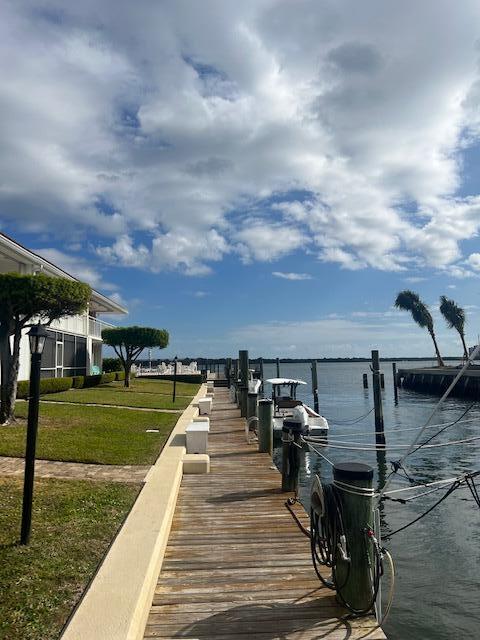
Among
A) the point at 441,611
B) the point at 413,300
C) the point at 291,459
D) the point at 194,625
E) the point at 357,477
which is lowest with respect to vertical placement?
the point at 441,611

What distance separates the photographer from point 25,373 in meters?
23.0

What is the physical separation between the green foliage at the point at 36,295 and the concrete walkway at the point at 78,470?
4727 millimetres

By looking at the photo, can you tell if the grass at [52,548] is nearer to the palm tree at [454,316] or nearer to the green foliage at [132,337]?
the green foliage at [132,337]

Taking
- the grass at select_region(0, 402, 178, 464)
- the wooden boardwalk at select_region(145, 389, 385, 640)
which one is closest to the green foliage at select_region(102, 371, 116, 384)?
the grass at select_region(0, 402, 178, 464)

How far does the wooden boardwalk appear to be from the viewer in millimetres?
4262

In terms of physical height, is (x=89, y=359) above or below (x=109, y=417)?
above

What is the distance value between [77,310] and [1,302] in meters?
2.20

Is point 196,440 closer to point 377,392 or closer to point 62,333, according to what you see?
point 377,392

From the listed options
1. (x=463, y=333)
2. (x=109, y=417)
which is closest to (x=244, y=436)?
(x=109, y=417)

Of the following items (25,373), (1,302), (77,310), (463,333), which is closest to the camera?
(1,302)

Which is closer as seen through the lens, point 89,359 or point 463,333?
point 89,359

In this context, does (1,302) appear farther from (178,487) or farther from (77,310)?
(178,487)

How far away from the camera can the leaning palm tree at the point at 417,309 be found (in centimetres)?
7656

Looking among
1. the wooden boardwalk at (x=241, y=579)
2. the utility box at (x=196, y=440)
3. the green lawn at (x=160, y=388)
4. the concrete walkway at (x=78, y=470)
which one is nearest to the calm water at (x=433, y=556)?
the wooden boardwalk at (x=241, y=579)
